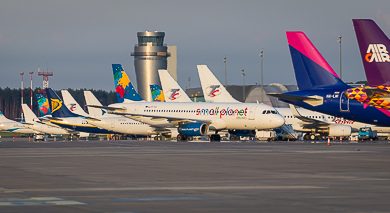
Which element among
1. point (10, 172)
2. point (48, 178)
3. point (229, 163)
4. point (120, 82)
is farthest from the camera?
point (120, 82)

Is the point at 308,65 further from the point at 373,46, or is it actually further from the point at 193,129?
the point at 193,129

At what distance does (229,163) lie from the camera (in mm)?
43562

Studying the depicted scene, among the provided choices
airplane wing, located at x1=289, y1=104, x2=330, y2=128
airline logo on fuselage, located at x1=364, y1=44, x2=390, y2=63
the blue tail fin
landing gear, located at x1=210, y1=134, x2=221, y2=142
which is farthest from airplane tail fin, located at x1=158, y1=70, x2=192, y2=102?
airline logo on fuselage, located at x1=364, y1=44, x2=390, y2=63

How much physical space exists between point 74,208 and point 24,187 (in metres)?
7.50

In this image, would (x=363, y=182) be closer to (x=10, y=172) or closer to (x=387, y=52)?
(x=10, y=172)

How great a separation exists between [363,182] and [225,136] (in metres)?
91.8

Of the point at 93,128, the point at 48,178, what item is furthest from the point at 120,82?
the point at 48,178

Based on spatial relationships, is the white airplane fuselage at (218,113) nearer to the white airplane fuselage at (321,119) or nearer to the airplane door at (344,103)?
the white airplane fuselage at (321,119)

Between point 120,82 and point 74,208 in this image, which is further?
point 120,82

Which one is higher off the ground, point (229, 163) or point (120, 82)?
point (120, 82)

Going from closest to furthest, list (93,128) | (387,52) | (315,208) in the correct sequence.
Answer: (315,208), (387,52), (93,128)

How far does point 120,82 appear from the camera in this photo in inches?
4707

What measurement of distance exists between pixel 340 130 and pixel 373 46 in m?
50.9

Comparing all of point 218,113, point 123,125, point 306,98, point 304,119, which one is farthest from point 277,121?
point 306,98
